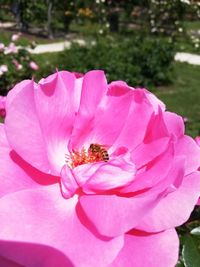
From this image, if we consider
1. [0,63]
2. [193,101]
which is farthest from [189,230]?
[193,101]

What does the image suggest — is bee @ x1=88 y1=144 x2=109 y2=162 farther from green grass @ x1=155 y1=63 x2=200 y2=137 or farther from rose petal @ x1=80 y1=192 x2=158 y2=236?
green grass @ x1=155 y1=63 x2=200 y2=137

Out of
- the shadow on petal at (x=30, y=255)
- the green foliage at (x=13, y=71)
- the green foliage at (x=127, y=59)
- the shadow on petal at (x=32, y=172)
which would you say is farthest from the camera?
the green foliage at (x=127, y=59)

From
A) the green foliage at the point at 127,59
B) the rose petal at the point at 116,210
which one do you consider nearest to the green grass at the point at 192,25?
the green foliage at the point at 127,59

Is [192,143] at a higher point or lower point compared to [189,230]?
higher

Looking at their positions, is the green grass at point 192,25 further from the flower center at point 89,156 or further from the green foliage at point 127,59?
the flower center at point 89,156

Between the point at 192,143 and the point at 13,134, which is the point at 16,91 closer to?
the point at 13,134

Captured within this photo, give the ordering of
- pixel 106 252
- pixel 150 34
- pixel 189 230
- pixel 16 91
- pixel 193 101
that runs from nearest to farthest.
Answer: pixel 106 252, pixel 16 91, pixel 189 230, pixel 193 101, pixel 150 34

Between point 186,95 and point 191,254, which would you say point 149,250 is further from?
point 186,95

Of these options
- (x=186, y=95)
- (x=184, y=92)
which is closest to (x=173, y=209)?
(x=186, y=95)
